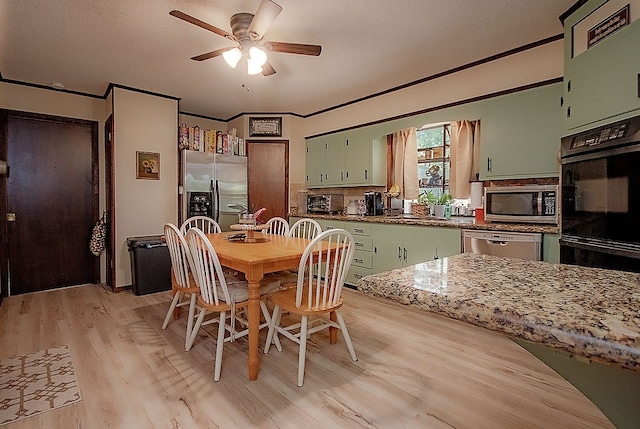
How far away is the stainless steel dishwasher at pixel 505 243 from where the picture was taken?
2588 millimetres

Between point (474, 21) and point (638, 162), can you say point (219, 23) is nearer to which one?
point (474, 21)

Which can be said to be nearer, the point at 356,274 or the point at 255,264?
the point at 255,264

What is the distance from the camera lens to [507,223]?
2902 mm

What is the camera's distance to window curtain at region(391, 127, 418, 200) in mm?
4148

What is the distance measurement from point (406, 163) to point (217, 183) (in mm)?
2601

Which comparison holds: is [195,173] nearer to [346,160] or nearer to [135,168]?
[135,168]

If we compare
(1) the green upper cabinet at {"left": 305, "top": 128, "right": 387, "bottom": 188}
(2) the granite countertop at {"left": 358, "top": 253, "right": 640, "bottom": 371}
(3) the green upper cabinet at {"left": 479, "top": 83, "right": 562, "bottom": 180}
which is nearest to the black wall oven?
(3) the green upper cabinet at {"left": 479, "top": 83, "right": 562, "bottom": 180}

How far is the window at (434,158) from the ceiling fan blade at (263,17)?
241cm

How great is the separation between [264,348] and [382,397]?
3.18 feet

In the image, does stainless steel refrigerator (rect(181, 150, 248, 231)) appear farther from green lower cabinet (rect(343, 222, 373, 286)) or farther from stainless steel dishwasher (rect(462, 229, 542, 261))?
stainless steel dishwasher (rect(462, 229, 542, 261))

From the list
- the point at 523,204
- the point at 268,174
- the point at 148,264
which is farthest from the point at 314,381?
the point at 268,174

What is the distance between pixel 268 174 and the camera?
5.01m

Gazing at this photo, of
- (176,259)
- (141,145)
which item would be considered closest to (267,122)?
(141,145)

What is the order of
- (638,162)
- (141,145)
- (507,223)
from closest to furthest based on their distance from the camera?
(638,162)
(507,223)
(141,145)
